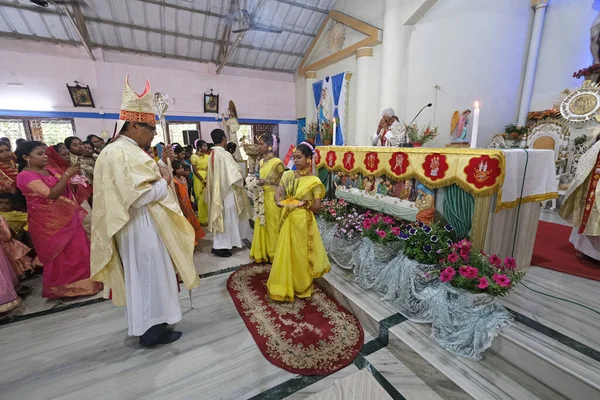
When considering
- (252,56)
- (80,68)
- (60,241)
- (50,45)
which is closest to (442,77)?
(252,56)

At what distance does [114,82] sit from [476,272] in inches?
466

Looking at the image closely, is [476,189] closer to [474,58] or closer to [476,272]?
[476,272]

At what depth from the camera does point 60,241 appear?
302 centimetres

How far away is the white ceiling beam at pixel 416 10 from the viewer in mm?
6737

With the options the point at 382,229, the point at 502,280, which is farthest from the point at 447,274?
the point at 382,229

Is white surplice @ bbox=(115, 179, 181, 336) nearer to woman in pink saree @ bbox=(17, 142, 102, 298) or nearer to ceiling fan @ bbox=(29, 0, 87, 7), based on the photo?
woman in pink saree @ bbox=(17, 142, 102, 298)

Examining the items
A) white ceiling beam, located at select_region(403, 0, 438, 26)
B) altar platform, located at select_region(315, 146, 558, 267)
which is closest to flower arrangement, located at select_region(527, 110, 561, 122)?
white ceiling beam, located at select_region(403, 0, 438, 26)

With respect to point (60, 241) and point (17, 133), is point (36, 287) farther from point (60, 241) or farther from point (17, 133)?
point (17, 133)

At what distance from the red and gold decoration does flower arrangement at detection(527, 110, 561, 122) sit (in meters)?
5.87

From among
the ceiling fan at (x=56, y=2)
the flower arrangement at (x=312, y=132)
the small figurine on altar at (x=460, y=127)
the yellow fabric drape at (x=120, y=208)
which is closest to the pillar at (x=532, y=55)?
the small figurine on altar at (x=460, y=127)

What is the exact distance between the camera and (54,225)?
3.01 meters

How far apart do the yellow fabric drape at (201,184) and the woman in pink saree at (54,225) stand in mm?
2522

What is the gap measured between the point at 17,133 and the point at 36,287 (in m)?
8.02

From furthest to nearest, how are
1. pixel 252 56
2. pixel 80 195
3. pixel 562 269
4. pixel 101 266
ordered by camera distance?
pixel 252 56, pixel 80 195, pixel 562 269, pixel 101 266
